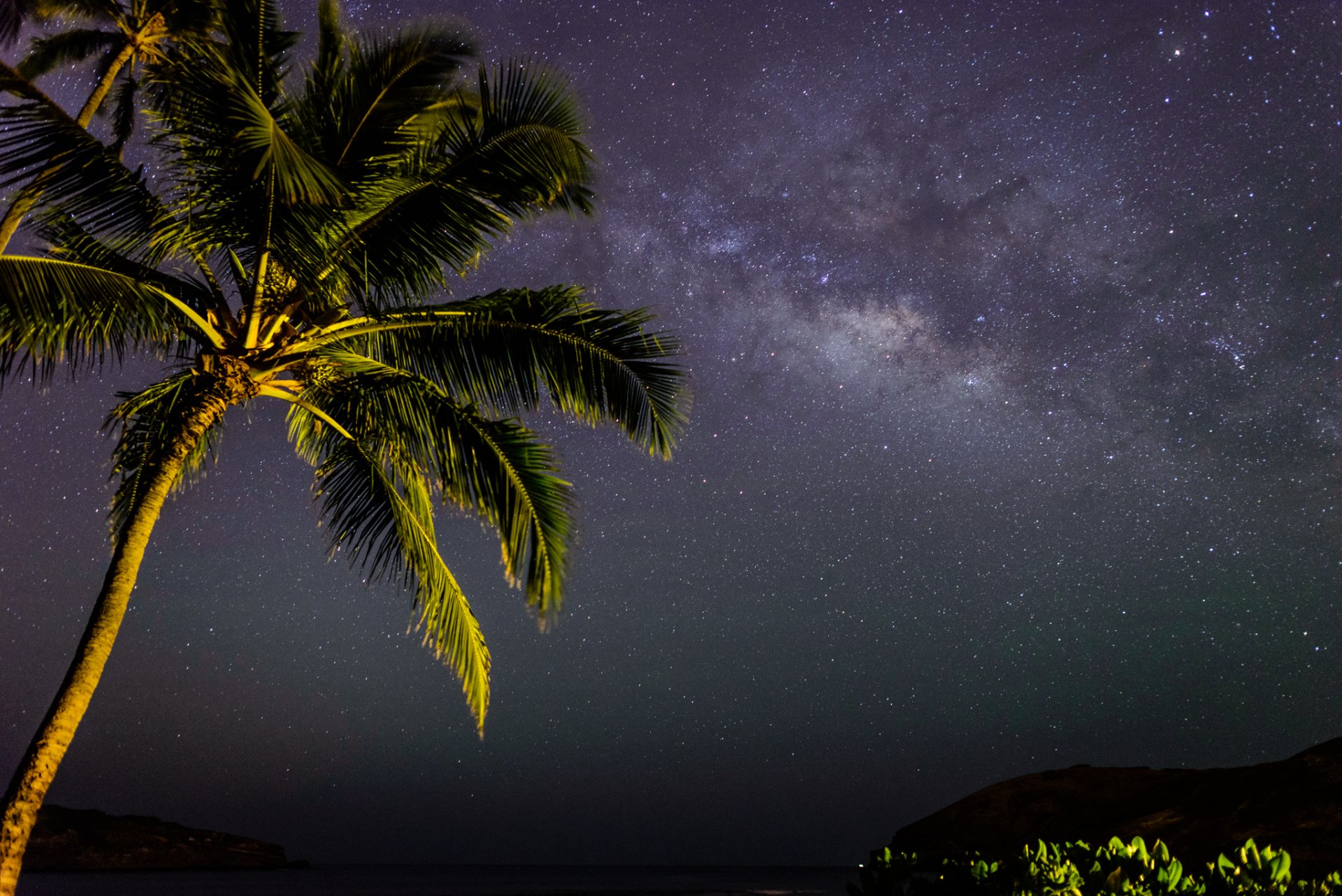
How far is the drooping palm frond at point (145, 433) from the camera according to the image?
7723 mm

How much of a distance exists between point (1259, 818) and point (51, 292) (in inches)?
430

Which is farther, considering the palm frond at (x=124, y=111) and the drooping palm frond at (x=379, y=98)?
the palm frond at (x=124, y=111)

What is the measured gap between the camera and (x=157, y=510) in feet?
23.5

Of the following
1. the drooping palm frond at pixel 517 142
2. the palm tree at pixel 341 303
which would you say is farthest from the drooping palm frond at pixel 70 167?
the drooping palm frond at pixel 517 142

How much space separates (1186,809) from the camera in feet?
31.0

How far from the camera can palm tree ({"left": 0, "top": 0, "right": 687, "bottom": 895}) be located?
264 inches

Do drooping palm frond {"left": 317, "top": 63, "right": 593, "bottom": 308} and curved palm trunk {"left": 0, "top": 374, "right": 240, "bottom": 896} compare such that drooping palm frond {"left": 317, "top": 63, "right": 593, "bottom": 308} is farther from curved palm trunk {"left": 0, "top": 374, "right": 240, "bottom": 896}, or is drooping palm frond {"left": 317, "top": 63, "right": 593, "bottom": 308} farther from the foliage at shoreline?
the foliage at shoreline

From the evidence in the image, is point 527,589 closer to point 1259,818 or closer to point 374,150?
point 374,150

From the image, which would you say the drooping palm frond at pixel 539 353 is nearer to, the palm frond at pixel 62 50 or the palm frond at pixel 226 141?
the palm frond at pixel 226 141

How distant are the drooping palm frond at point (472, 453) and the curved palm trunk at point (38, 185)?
7.88 feet

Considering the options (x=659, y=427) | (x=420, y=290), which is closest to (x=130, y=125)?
(x=420, y=290)

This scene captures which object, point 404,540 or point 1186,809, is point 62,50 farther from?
point 1186,809

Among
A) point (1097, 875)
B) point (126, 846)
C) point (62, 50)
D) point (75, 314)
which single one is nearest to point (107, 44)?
point (62, 50)

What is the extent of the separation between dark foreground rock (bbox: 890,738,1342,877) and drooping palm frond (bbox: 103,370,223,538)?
656 centimetres
